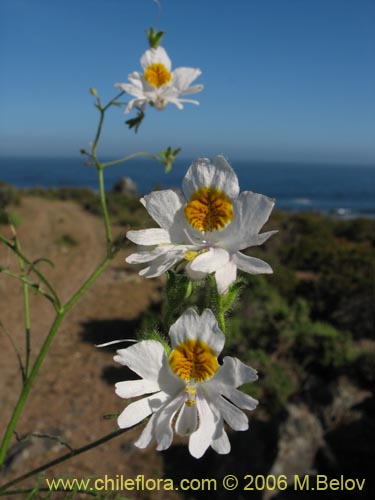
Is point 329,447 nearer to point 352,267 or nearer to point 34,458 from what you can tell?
point 34,458

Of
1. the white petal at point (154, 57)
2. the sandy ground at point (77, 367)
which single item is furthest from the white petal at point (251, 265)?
the sandy ground at point (77, 367)

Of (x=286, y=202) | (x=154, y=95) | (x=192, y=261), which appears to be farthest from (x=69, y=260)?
(x=286, y=202)

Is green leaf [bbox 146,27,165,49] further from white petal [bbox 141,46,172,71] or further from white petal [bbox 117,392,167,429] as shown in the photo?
white petal [bbox 117,392,167,429]

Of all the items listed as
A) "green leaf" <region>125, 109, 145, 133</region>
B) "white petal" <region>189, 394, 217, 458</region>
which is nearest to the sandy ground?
"green leaf" <region>125, 109, 145, 133</region>

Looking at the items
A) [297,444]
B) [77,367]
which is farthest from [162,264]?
[77,367]

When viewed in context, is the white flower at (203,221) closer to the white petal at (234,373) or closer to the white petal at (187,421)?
the white petal at (234,373)
